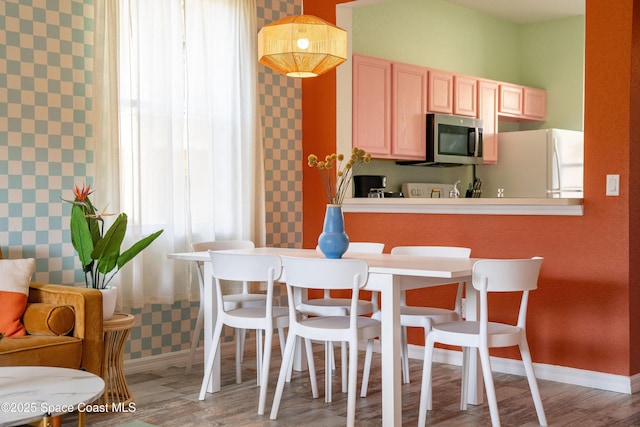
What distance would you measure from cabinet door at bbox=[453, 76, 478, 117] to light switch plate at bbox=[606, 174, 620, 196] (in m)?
2.71

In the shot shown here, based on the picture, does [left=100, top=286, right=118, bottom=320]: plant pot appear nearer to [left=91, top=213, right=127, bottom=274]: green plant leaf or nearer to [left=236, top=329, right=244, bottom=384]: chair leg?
[left=91, top=213, right=127, bottom=274]: green plant leaf

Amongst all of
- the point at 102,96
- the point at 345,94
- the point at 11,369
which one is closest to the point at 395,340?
the point at 11,369

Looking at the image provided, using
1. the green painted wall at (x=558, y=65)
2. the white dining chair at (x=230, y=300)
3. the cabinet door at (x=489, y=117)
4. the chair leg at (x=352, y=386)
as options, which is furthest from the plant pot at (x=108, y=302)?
the green painted wall at (x=558, y=65)

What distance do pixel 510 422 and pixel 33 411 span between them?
222 centimetres

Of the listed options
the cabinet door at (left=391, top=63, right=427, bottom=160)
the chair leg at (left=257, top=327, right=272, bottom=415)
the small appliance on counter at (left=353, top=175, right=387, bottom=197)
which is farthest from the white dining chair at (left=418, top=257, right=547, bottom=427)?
the cabinet door at (left=391, top=63, right=427, bottom=160)

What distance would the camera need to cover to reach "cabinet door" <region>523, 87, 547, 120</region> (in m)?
7.78

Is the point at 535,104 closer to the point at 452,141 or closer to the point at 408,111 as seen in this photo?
the point at 452,141

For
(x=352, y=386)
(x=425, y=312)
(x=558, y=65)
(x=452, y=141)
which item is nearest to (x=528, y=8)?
(x=558, y=65)

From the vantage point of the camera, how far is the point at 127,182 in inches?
180

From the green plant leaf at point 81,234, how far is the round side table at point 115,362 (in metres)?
0.35

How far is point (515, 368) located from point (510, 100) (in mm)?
3607

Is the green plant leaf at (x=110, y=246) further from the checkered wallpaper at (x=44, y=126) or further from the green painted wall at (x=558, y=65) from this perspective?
the green painted wall at (x=558, y=65)

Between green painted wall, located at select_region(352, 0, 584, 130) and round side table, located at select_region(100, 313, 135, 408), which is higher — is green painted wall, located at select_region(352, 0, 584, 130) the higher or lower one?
the higher one

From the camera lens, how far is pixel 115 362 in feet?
12.8
